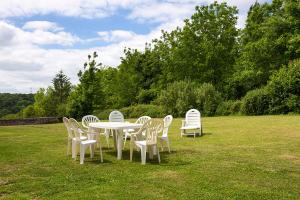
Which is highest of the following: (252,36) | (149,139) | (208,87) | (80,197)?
(252,36)

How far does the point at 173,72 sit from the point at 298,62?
17071 mm

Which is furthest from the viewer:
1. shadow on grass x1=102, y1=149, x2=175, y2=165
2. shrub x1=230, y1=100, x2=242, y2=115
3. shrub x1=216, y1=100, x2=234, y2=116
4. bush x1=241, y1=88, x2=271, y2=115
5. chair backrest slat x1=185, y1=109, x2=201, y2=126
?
shrub x1=216, y1=100, x2=234, y2=116

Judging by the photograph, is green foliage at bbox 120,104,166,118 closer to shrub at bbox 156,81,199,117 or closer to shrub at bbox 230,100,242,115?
shrub at bbox 156,81,199,117

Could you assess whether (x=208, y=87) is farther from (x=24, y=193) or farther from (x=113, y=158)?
(x=24, y=193)

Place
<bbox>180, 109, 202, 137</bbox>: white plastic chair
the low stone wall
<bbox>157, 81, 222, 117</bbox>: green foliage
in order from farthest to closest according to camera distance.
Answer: <bbox>157, 81, 222, 117</bbox>: green foliage, the low stone wall, <bbox>180, 109, 202, 137</bbox>: white plastic chair

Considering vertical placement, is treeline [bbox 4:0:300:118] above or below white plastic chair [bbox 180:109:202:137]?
above

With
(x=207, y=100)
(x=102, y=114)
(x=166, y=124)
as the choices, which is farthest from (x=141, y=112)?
(x=166, y=124)

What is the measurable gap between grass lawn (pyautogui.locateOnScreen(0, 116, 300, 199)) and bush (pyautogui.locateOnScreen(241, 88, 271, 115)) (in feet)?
46.0

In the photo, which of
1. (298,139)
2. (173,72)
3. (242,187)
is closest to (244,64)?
(173,72)

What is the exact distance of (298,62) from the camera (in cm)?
2464

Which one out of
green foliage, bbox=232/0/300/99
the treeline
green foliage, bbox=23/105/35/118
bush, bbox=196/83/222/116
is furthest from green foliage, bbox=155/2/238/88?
green foliage, bbox=23/105/35/118

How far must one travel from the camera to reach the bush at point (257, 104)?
79.6 feet

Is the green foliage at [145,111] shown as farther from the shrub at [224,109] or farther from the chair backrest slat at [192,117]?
the chair backrest slat at [192,117]

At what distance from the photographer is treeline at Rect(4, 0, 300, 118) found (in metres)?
24.9
